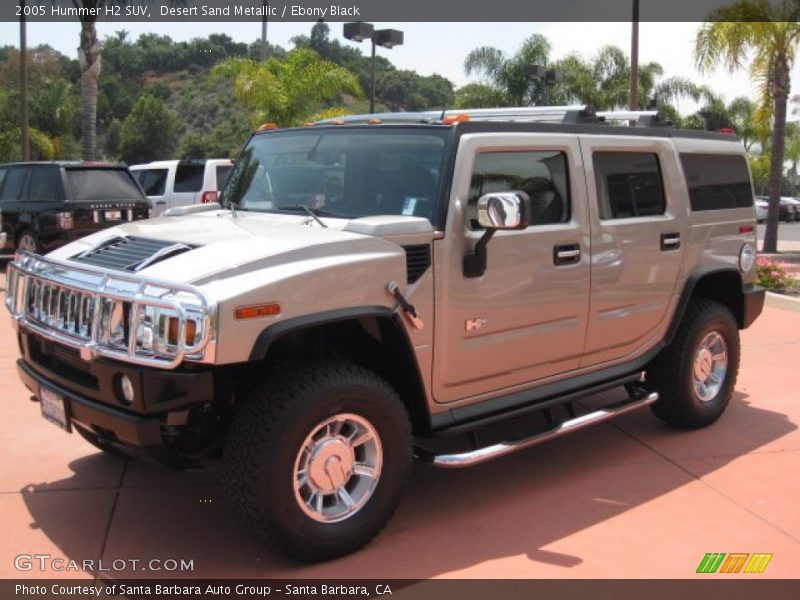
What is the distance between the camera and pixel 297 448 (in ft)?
11.3

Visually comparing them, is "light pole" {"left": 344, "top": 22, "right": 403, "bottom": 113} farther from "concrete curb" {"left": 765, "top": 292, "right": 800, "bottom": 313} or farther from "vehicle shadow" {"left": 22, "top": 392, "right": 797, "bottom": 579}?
"vehicle shadow" {"left": 22, "top": 392, "right": 797, "bottom": 579}

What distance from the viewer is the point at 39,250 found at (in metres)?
12.1

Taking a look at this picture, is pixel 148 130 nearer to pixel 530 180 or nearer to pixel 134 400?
pixel 530 180

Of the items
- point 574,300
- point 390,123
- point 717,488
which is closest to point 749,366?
point 717,488

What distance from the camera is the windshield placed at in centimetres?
411

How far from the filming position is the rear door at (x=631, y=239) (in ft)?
15.6

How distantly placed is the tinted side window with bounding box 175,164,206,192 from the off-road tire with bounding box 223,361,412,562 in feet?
43.5

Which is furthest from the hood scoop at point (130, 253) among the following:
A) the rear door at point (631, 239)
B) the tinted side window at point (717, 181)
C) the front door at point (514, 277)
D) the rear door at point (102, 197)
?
the rear door at point (102, 197)


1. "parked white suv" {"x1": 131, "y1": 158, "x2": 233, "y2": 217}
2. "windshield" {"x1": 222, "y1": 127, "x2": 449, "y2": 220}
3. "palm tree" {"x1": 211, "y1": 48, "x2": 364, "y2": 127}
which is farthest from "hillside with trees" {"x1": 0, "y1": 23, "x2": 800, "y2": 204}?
"parked white suv" {"x1": 131, "y1": 158, "x2": 233, "y2": 217}

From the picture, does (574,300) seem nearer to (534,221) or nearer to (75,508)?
(534,221)

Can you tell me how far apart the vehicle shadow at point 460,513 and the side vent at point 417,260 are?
122 centimetres

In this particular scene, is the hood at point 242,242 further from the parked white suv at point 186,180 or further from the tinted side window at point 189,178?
the tinted side window at point 189,178

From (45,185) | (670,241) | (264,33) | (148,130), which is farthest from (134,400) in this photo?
(148,130)

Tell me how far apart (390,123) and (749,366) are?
4.58m
